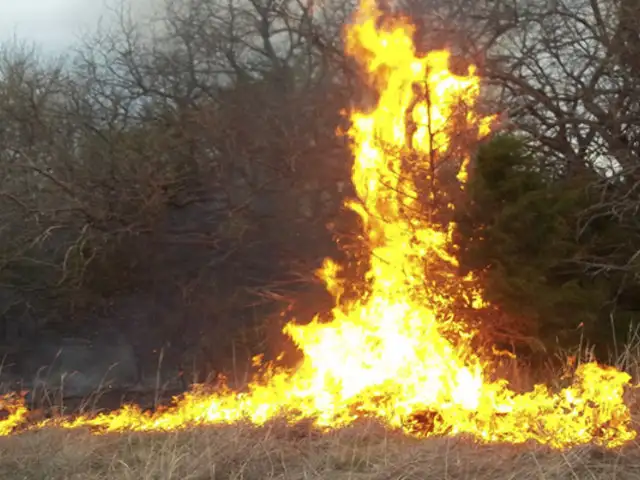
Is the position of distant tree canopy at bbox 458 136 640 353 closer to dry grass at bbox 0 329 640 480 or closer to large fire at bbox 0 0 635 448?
large fire at bbox 0 0 635 448

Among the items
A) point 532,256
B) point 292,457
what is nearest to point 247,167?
point 532,256

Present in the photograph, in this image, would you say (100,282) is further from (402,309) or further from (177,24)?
(402,309)

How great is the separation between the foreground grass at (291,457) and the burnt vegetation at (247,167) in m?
5.04

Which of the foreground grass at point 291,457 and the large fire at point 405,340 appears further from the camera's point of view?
the large fire at point 405,340

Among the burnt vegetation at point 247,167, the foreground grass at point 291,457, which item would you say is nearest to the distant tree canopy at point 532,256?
the burnt vegetation at point 247,167

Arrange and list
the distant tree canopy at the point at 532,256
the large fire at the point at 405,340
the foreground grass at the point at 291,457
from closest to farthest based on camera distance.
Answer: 1. the foreground grass at the point at 291,457
2. the large fire at the point at 405,340
3. the distant tree canopy at the point at 532,256

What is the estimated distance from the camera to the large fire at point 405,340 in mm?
5953

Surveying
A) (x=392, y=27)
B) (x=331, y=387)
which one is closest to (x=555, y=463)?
(x=331, y=387)

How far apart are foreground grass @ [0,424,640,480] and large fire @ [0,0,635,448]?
1.28 feet

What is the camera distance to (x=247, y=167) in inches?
556

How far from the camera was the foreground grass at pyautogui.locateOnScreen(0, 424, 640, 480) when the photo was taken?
15.5ft

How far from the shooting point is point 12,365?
562 inches

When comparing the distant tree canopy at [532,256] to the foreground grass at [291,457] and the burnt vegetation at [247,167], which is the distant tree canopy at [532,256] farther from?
the foreground grass at [291,457]

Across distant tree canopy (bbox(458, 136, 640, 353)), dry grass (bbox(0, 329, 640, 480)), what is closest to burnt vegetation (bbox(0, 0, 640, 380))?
distant tree canopy (bbox(458, 136, 640, 353))
